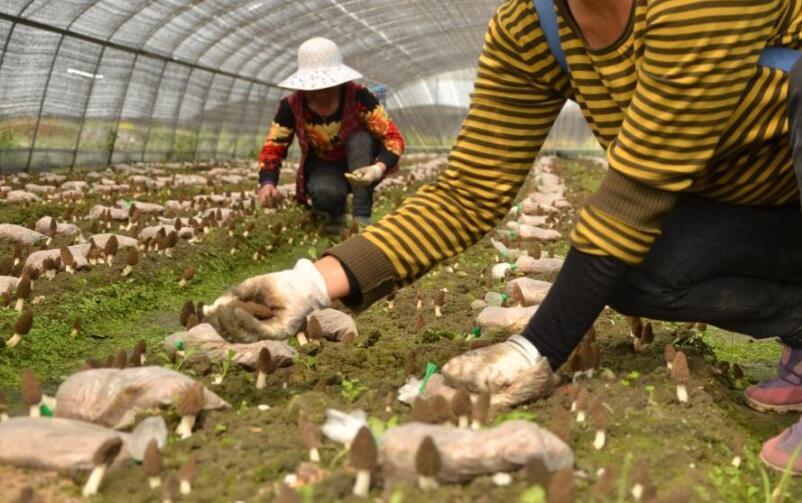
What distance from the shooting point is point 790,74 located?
9.55 feet

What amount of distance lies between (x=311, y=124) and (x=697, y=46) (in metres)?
5.96

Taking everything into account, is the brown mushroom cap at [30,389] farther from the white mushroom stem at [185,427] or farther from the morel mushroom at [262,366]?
the morel mushroom at [262,366]

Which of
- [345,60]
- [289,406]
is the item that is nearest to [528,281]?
[289,406]

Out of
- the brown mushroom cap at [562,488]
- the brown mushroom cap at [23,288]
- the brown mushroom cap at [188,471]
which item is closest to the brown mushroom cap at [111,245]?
the brown mushroom cap at [23,288]

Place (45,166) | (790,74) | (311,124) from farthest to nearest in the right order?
(45,166)
(311,124)
(790,74)

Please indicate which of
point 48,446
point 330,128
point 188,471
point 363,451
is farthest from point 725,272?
point 330,128

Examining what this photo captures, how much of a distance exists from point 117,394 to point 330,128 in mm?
5792

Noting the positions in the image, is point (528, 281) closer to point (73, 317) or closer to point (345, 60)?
point (73, 317)

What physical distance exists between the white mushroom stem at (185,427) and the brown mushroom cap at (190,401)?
21mm

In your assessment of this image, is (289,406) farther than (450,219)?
No

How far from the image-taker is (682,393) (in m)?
3.19

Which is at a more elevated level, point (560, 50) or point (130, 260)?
point (560, 50)

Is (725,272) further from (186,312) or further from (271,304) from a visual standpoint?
(186,312)

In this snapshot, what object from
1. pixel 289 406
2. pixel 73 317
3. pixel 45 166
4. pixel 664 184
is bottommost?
pixel 45 166
